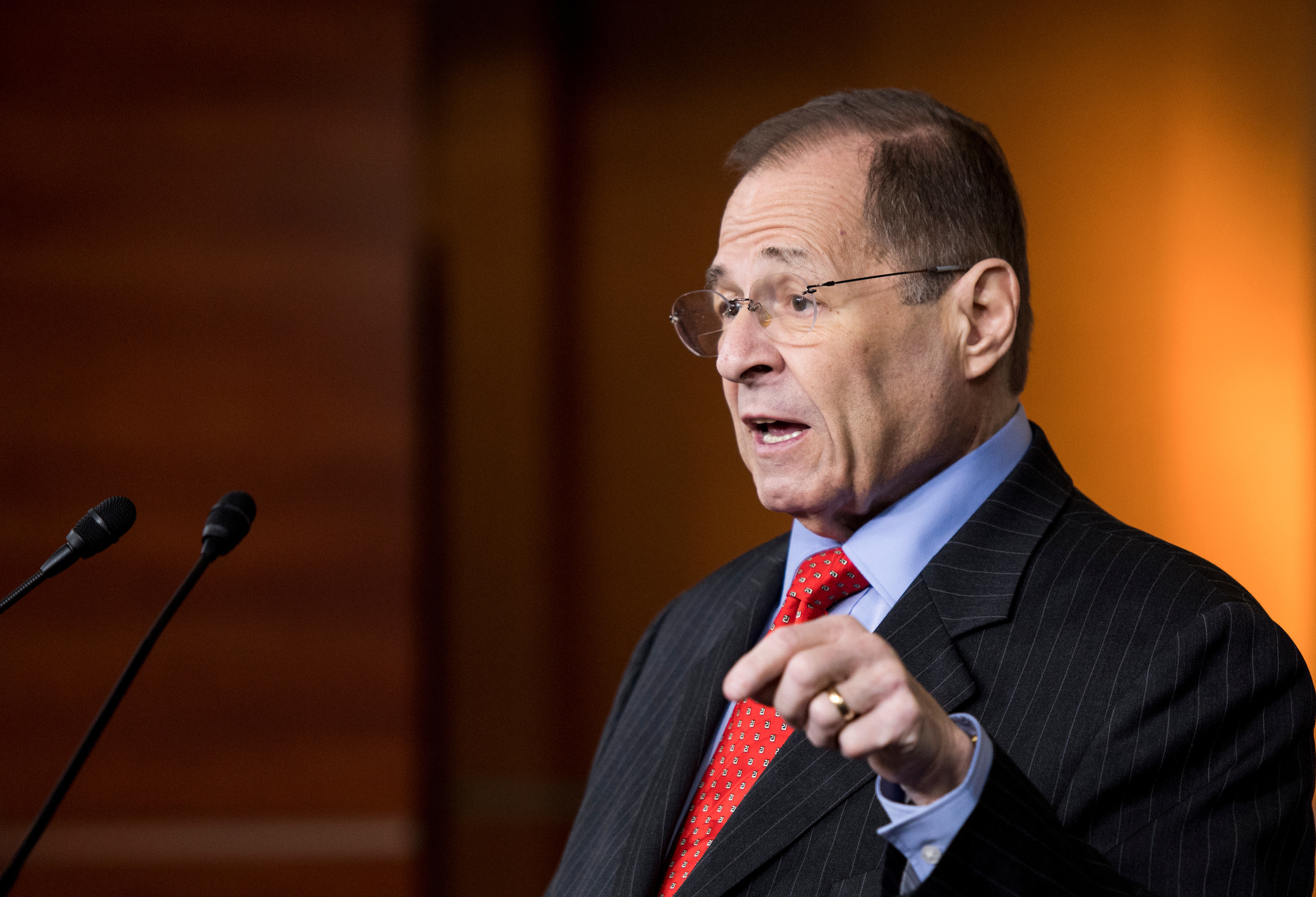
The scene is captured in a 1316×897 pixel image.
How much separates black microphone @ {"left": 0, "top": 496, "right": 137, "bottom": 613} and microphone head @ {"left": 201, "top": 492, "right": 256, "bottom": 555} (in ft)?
0.25

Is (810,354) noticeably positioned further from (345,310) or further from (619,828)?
(345,310)

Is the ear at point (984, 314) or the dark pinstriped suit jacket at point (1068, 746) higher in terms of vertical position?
the ear at point (984, 314)

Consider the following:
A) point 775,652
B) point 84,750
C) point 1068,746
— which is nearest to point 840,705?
point 775,652

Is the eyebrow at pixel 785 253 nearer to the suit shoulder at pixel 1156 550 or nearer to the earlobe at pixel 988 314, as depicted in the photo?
the earlobe at pixel 988 314

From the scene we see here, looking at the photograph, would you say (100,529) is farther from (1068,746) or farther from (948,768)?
(1068,746)

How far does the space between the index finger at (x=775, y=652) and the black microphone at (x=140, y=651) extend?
53 centimetres

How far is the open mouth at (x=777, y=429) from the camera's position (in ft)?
4.67

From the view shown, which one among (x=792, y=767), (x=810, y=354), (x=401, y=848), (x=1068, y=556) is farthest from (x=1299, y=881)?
(x=401, y=848)

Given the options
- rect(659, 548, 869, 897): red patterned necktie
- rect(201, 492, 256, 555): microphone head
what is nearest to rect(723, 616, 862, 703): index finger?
rect(659, 548, 869, 897): red patterned necktie

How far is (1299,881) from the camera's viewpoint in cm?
117

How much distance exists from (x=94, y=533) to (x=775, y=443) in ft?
2.48

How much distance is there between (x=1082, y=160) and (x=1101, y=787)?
8.28 feet

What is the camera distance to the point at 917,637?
4.16ft

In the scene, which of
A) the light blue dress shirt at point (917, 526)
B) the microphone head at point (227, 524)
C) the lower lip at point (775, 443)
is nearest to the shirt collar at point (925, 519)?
the light blue dress shirt at point (917, 526)
